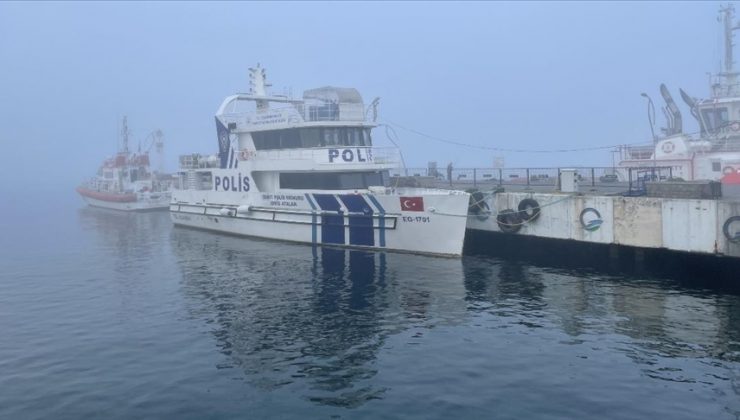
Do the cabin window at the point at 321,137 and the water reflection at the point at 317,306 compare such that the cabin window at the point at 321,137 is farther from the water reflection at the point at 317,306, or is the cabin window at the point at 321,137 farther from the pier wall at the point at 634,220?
the pier wall at the point at 634,220

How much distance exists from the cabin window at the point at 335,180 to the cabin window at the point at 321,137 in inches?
61.3

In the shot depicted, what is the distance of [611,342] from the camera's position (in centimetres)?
1500

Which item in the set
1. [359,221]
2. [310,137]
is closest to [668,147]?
[359,221]

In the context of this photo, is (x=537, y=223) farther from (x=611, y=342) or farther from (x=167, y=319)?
(x=167, y=319)

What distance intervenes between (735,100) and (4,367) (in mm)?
42134

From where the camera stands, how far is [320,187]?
30469mm

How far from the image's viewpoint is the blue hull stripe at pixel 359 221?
2834 cm

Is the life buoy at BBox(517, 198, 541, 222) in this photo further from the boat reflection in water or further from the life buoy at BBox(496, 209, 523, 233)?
the boat reflection in water

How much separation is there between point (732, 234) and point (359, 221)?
15144 millimetres

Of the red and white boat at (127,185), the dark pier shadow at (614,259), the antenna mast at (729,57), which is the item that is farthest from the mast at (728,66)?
the red and white boat at (127,185)

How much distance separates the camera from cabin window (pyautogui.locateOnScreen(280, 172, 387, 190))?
30.0m

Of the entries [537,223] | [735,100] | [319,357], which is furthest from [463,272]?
[735,100]

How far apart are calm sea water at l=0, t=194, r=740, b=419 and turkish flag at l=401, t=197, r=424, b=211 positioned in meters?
2.34

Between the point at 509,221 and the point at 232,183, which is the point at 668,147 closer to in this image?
the point at 509,221
